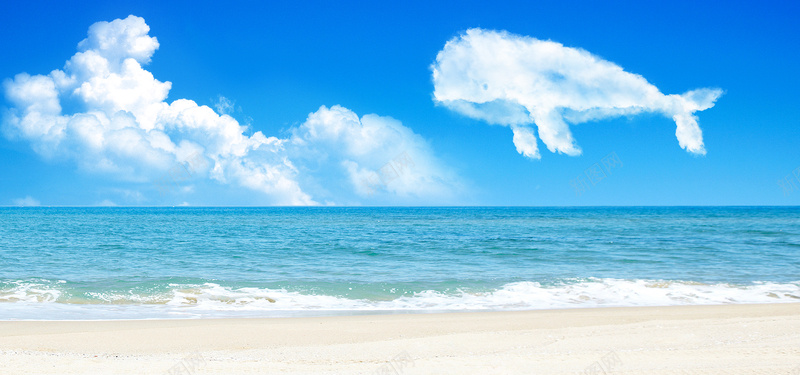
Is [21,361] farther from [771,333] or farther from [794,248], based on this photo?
[794,248]

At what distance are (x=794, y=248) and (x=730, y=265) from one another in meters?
10.4

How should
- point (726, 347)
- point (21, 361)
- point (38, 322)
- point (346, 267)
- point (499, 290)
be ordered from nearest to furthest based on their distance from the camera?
point (21, 361), point (726, 347), point (38, 322), point (499, 290), point (346, 267)

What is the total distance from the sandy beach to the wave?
1.38 m

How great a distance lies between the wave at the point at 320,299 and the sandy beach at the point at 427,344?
1.38 m

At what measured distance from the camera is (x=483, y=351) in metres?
7.87

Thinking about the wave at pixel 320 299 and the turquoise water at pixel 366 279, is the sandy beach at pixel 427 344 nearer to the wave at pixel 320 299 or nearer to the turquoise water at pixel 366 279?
the wave at pixel 320 299

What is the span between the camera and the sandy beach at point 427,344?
22.5 feet

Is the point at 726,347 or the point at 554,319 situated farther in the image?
the point at 554,319

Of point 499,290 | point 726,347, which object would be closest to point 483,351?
point 726,347

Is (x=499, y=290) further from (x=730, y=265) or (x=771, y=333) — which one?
(x=730, y=265)

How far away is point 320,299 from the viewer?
47.1 feet

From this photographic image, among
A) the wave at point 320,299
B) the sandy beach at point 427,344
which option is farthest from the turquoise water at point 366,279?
the sandy beach at point 427,344

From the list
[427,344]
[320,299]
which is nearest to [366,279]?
[320,299]

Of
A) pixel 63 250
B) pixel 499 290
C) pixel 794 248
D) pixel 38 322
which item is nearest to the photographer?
pixel 38 322
